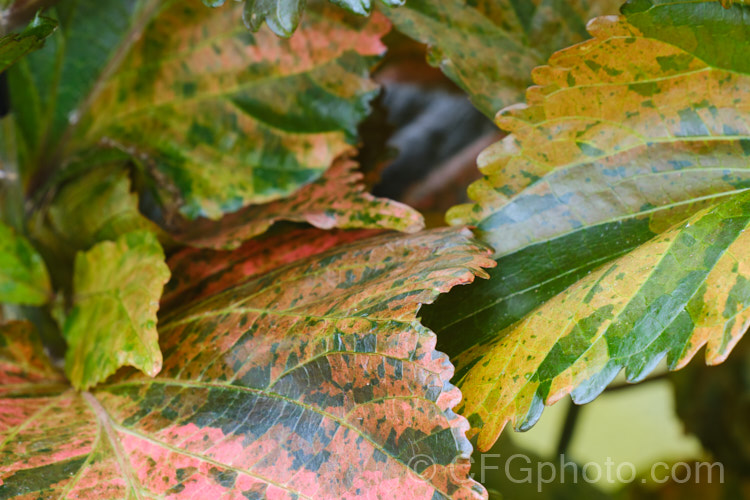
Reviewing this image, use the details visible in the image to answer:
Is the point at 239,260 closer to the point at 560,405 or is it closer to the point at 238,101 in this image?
the point at 238,101

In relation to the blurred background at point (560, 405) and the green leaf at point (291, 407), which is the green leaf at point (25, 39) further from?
the blurred background at point (560, 405)

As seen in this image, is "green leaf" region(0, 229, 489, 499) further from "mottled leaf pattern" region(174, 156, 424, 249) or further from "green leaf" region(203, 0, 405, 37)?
"green leaf" region(203, 0, 405, 37)

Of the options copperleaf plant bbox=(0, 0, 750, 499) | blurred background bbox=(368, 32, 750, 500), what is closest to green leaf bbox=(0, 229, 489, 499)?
copperleaf plant bbox=(0, 0, 750, 499)

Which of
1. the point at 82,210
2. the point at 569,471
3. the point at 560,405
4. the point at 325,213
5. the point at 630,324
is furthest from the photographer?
the point at 560,405

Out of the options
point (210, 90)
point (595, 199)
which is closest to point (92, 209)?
point (210, 90)

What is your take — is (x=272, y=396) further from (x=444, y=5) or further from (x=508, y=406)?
(x=444, y=5)

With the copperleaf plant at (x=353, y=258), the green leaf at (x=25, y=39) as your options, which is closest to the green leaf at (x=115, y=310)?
the copperleaf plant at (x=353, y=258)
